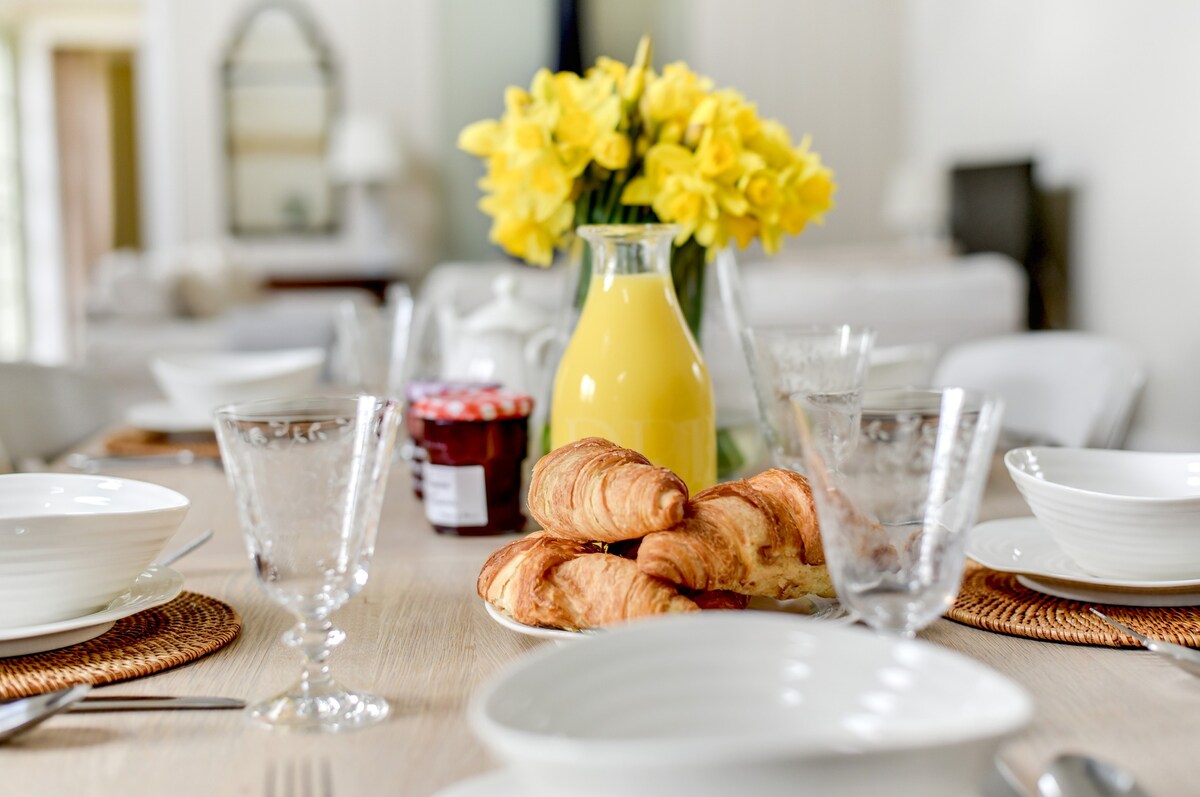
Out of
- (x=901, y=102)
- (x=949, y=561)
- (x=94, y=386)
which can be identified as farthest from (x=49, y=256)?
(x=949, y=561)

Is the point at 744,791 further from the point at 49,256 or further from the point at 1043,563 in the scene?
the point at 49,256

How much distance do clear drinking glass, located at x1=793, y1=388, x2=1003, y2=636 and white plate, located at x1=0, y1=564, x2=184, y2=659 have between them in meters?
0.43

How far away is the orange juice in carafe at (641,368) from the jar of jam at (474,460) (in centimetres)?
7

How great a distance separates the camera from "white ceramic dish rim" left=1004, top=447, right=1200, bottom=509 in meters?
0.74

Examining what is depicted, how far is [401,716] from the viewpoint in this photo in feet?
2.03

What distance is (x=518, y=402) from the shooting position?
1079 mm

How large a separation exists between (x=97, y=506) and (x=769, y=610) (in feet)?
1.51

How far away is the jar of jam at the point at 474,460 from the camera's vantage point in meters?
1.05

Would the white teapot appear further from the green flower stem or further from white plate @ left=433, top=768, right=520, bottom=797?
white plate @ left=433, top=768, right=520, bottom=797

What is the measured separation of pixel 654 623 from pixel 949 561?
7.4 inches

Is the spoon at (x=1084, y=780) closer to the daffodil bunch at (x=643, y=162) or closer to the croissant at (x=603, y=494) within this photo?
the croissant at (x=603, y=494)

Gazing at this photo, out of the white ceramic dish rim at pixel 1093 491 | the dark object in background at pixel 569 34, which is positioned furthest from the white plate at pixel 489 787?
the dark object in background at pixel 569 34

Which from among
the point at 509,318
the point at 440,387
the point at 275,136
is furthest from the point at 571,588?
the point at 275,136

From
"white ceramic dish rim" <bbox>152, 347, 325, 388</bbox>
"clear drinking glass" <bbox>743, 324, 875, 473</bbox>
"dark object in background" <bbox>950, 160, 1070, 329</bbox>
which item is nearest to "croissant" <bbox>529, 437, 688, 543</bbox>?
"clear drinking glass" <bbox>743, 324, 875, 473</bbox>
